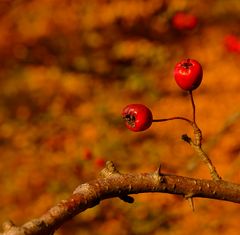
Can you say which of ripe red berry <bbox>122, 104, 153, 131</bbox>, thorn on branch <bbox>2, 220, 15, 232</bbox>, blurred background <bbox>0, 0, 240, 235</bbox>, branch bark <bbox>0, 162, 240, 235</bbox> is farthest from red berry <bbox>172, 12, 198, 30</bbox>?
thorn on branch <bbox>2, 220, 15, 232</bbox>

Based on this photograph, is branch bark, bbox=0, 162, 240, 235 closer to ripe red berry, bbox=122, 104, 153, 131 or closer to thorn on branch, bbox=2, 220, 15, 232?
thorn on branch, bbox=2, 220, 15, 232

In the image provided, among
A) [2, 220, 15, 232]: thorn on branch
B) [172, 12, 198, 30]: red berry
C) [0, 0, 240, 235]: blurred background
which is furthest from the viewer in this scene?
[172, 12, 198, 30]: red berry

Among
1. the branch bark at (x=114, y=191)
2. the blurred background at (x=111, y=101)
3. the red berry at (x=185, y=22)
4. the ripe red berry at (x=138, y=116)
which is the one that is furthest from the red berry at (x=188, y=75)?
the red berry at (x=185, y=22)

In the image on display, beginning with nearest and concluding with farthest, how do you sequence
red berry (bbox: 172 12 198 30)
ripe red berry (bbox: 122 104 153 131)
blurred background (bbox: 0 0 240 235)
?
ripe red berry (bbox: 122 104 153 131), blurred background (bbox: 0 0 240 235), red berry (bbox: 172 12 198 30)

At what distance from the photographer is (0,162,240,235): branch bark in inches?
50.4

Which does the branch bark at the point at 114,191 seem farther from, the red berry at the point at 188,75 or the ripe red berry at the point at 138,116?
the red berry at the point at 188,75

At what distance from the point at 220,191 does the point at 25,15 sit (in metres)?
7.02

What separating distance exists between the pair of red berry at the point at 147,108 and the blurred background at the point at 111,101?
3620 millimetres

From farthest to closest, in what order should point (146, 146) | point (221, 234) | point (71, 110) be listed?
1. point (71, 110)
2. point (146, 146)
3. point (221, 234)

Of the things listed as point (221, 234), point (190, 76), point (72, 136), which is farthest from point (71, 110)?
point (190, 76)

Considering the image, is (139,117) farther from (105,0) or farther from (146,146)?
(105,0)

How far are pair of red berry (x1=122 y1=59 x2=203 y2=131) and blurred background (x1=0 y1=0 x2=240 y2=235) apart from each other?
362cm

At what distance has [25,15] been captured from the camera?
8219 mm

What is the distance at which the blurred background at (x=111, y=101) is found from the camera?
5.75 meters
